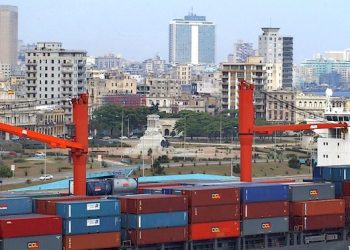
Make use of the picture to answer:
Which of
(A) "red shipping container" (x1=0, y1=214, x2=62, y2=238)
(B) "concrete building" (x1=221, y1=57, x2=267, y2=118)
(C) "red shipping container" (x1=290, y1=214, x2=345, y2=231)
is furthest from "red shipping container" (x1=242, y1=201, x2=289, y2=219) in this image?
(B) "concrete building" (x1=221, y1=57, x2=267, y2=118)

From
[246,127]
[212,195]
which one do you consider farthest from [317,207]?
[246,127]

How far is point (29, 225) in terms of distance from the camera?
35969mm

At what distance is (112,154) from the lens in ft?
327

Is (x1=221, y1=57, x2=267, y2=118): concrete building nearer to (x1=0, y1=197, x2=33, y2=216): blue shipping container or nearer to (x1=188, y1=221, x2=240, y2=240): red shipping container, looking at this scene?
(x1=188, y1=221, x2=240, y2=240): red shipping container

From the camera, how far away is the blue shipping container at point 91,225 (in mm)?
37188

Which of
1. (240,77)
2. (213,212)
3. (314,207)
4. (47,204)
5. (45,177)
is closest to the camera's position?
(47,204)

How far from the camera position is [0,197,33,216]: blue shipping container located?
38125mm

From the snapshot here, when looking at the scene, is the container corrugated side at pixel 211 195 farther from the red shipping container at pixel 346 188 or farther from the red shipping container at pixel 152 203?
the red shipping container at pixel 346 188

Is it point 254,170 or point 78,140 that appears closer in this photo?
point 78,140

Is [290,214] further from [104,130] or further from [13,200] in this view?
[104,130]

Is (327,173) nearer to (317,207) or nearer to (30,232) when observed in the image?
(317,207)

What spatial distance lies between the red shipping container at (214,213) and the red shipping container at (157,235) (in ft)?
1.90

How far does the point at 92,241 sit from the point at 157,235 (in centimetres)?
262

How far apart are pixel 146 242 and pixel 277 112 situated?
11376cm
